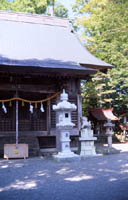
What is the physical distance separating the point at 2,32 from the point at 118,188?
32.4ft

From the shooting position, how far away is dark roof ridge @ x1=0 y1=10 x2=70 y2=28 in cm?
1237

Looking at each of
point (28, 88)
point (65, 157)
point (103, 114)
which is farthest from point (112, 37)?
point (65, 157)

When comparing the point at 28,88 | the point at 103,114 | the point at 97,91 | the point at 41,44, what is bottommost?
the point at 103,114

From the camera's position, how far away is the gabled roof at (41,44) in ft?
28.9

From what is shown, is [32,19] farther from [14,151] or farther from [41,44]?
[14,151]

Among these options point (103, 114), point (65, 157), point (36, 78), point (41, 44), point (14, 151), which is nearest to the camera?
point (65, 157)

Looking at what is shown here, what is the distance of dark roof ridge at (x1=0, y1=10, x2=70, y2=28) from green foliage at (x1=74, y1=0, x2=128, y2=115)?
2267mm

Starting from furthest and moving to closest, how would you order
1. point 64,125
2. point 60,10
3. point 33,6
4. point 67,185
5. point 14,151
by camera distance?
1. point 60,10
2. point 33,6
3. point 14,151
4. point 64,125
5. point 67,185

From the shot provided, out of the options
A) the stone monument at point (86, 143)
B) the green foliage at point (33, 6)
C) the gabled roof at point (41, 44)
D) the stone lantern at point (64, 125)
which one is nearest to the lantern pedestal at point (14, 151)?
the stone lantern at point (64, 125)

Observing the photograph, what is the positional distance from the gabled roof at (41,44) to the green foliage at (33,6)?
28.3 feet

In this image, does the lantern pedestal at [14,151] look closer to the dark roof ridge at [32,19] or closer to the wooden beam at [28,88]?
the wooden beam at [28,88]

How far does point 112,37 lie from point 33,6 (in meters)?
12.3

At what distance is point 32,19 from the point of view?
12711mm

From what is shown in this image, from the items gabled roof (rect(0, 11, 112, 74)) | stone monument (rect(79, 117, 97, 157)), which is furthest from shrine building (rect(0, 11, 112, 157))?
stone monument (rect(79, 117, 97, 157))
